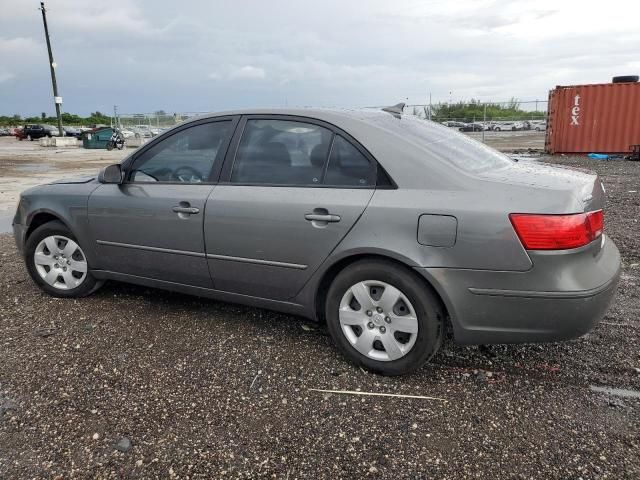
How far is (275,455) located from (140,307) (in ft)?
7.33

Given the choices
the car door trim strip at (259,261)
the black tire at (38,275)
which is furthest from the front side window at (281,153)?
the black tire at (38,275)

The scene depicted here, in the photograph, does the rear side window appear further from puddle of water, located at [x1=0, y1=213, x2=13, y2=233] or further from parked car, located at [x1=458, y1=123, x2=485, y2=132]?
parked car, located at [x1=458, y1=123, x2=485, y2=132]

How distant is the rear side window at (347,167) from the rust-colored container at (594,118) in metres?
18.4

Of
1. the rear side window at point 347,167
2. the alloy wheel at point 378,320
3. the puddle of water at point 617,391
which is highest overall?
the rear side window at point 347,167

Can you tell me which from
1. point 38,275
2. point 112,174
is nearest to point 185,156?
point 112,174

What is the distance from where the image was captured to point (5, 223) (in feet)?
25.3

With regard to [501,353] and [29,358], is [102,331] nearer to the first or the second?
[29,358]

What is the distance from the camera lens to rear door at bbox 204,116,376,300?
9.70 ft

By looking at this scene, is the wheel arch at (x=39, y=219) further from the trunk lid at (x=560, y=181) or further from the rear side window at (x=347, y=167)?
the trunk lid at (x=560, y=181)

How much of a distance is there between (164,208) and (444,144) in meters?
→ 1.96

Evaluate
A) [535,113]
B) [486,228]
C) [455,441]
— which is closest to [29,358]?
[455,441]

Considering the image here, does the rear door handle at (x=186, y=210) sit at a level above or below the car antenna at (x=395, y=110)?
below

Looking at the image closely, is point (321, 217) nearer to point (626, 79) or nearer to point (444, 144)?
point (444, 144)

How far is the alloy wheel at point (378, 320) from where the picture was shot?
9.27 ft
